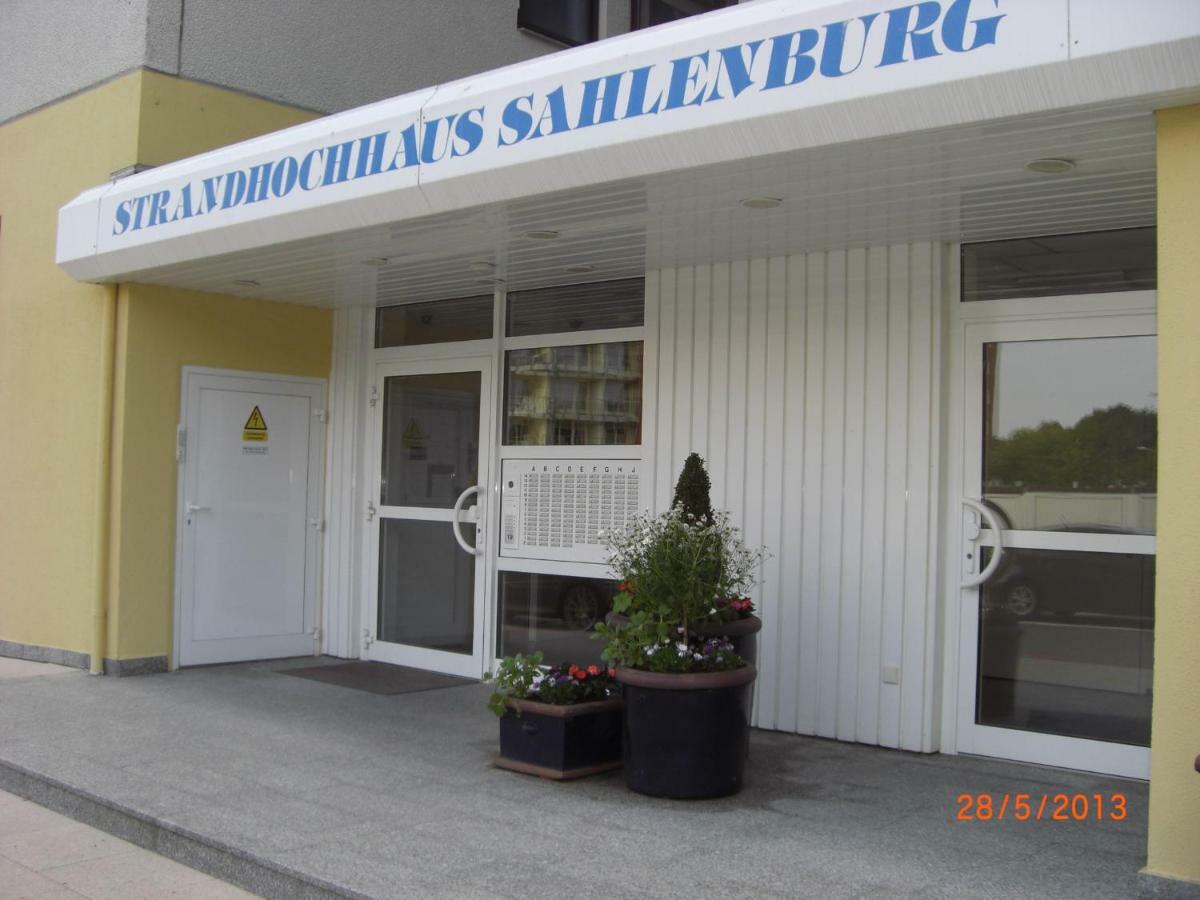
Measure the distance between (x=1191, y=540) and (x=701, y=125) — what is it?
7.28ft

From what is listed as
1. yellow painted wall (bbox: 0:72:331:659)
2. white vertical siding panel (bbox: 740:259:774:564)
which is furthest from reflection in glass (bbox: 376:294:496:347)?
white vertical siding panel (bbox: 740:259:774:564)

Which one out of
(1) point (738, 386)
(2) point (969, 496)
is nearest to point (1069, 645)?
(2) point (969, 496)

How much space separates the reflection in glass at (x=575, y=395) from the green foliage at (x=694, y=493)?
4.59ft

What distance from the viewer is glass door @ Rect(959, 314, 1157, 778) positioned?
5207 millimetres

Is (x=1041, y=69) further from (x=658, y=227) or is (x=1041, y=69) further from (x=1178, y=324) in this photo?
(x=658, y=227)

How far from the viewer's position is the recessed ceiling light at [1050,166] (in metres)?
4.36

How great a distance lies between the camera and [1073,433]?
541 cm

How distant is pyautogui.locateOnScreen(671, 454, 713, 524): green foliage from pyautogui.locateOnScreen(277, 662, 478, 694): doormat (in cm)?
268

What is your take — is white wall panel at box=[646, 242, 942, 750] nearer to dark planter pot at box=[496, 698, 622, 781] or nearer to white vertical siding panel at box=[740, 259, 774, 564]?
white vertical siding panel at box=[740, 259, 774, 564]

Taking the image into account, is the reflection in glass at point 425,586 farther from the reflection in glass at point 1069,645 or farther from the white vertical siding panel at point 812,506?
Answer: the reflection in glass at point 1069,645

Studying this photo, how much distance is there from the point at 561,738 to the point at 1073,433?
272 cm

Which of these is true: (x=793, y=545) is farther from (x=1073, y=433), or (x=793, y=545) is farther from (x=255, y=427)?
(x=255, y=427)

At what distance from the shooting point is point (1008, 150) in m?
4.22

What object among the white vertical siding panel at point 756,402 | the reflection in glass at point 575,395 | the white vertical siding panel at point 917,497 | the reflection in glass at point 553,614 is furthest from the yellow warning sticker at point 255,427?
the white vertical siding panel at point 917,497
